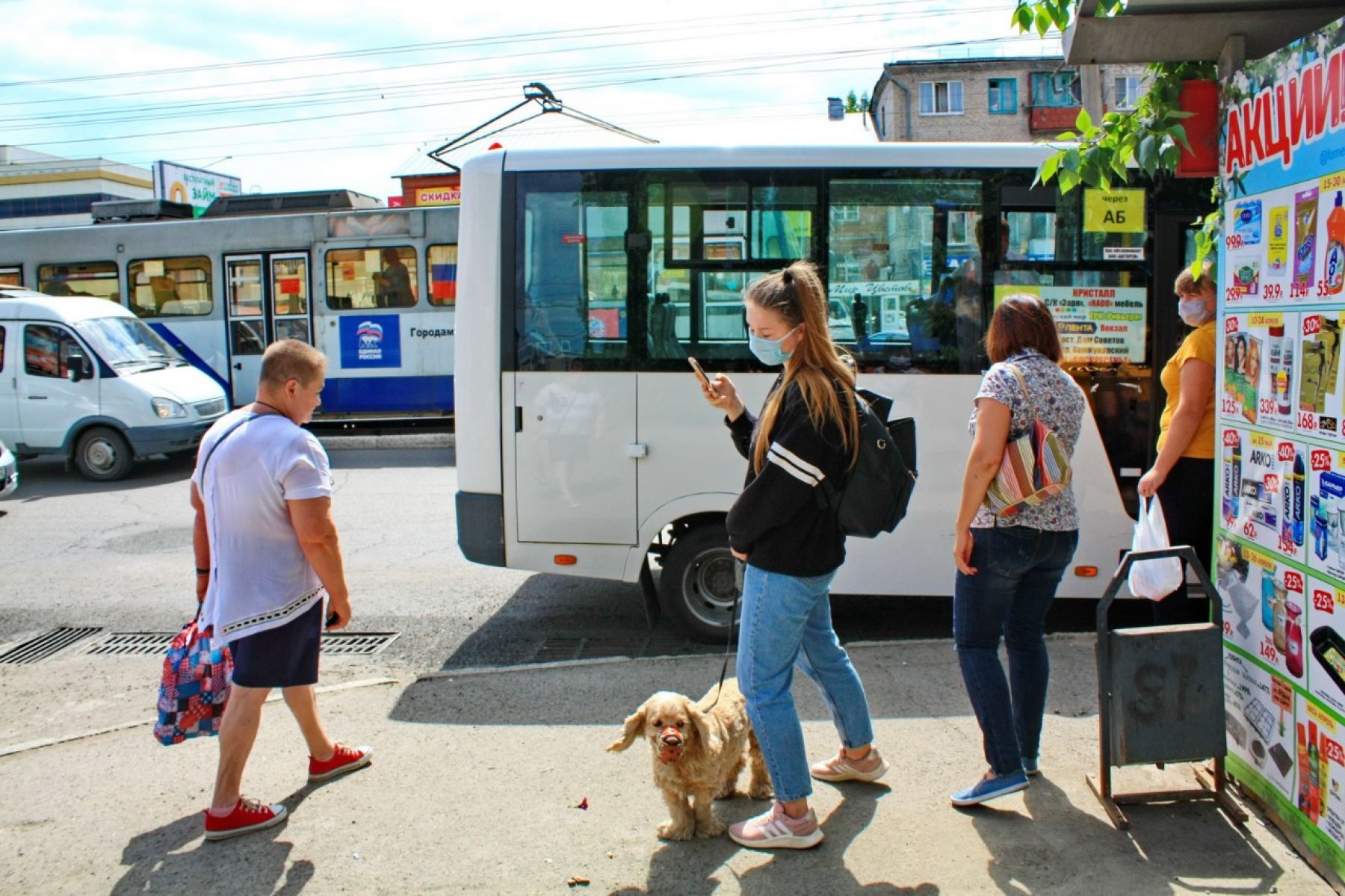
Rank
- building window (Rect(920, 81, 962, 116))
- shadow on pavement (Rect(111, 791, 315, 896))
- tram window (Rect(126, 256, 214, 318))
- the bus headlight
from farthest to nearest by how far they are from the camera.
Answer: building window (Rect(920, 81, 962, 116)), tram window (Rect(126, 256, 214, 318)), the bus headlight, shadow on pavement (Rect(111, 791, 315, 896))

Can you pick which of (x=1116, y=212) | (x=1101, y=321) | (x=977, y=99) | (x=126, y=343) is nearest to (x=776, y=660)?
(x=1101, y=321)

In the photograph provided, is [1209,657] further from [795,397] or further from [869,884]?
[795,397]

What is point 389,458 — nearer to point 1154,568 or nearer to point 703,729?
point 703,729

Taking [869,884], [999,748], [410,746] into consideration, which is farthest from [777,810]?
[410,746]

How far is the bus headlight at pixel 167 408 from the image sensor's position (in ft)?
43.7

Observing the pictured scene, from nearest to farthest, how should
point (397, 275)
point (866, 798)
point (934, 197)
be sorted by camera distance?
point (866, 798) → point (934, 197) → point (397, 275)

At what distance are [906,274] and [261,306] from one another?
1234cm

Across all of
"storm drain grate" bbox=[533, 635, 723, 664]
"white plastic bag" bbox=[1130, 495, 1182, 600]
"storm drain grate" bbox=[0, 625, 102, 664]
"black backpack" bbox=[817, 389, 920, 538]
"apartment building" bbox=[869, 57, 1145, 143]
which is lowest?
"storm drain grate" bbox=[0, 625, 102, 664]

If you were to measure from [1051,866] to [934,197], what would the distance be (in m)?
3.68

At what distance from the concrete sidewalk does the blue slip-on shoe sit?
64 millimetres

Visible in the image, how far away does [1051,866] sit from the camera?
3.58m

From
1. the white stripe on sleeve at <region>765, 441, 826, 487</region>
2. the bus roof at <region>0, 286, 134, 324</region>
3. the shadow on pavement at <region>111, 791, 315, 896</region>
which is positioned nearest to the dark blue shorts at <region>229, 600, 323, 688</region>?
the shadow on pavement at <region>111, 791, 315, 896</region>

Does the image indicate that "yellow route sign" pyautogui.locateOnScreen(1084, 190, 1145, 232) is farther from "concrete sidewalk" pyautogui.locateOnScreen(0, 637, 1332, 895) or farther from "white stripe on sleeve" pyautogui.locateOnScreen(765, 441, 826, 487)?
"white stripe on sleeve" pyautogui.locateOnScreen(765, 441, 826, 487)

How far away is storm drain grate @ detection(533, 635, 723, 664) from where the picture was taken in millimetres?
6418
